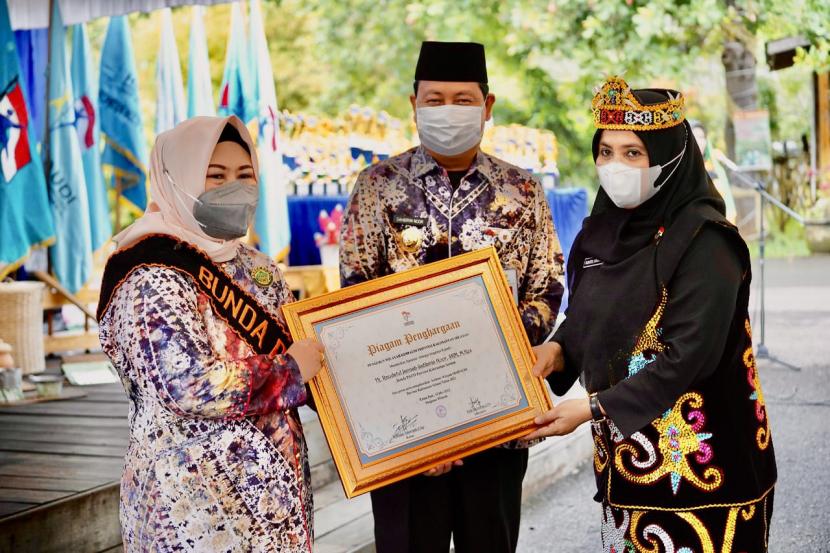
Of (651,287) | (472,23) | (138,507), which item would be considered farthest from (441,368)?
(472,23)

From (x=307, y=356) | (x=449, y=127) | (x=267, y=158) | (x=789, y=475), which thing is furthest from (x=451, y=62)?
(x=267, y=158)

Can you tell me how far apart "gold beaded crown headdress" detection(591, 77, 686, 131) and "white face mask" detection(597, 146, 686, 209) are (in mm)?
94

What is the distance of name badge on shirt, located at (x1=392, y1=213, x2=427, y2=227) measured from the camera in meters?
3.25

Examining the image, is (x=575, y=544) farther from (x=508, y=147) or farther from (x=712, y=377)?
(x=508, y=147)

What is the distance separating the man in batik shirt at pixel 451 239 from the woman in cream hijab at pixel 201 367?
678 millimetres

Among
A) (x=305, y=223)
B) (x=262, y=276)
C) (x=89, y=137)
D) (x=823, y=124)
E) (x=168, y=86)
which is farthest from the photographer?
(x=823, y=124)

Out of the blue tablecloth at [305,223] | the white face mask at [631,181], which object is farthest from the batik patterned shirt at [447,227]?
the blue tablecloth at [305,223]

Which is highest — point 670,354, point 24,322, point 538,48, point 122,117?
point 538,48

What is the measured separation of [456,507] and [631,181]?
1.29m

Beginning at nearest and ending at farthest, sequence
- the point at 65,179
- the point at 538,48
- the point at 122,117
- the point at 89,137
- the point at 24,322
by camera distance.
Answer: the point at 24,322 → the point at 65,179 → the point at 89,137 → the point at 122,117 → the point at 538,48

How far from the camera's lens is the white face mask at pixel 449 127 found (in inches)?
127

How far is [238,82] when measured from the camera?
942 centimetres

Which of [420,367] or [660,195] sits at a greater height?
[660,195]
